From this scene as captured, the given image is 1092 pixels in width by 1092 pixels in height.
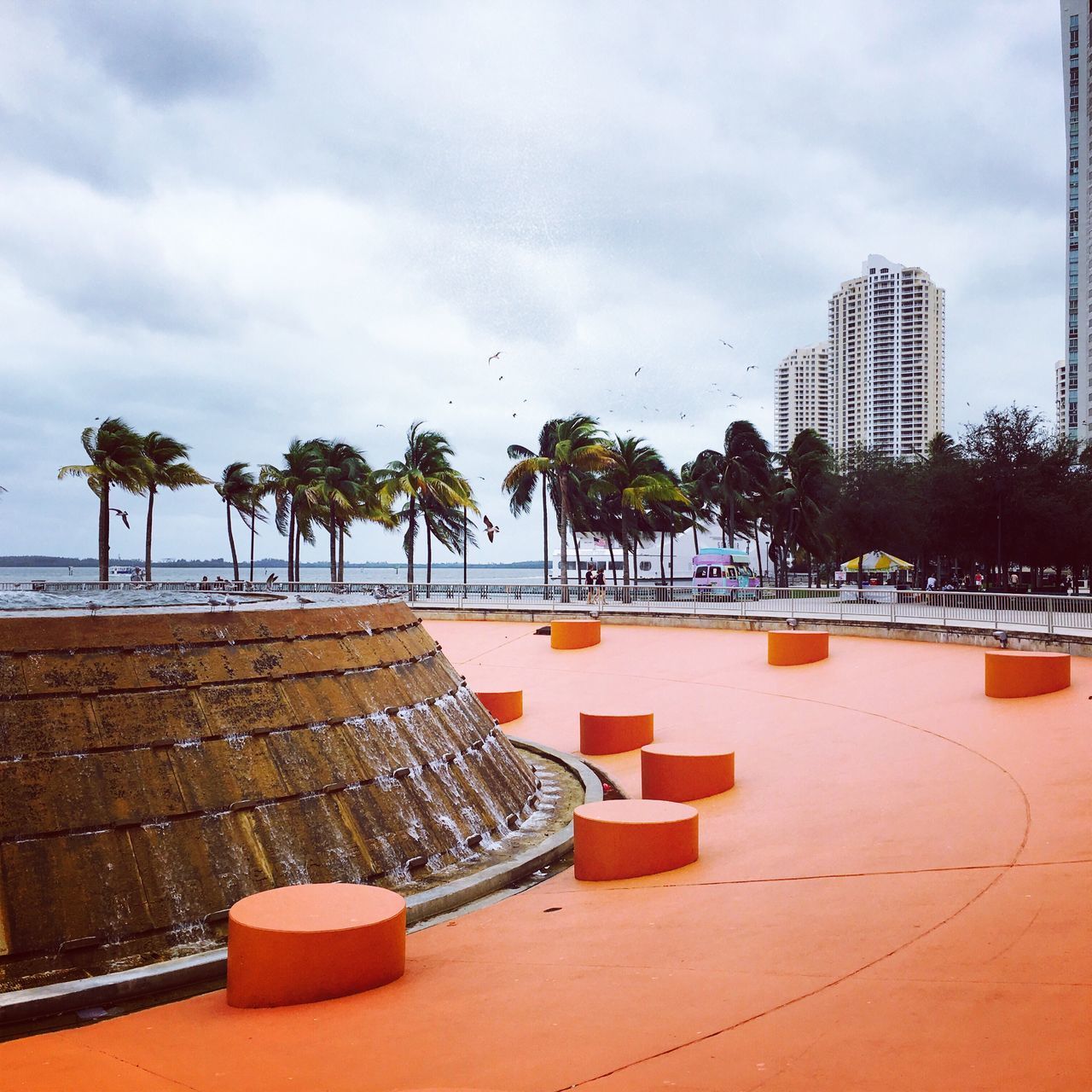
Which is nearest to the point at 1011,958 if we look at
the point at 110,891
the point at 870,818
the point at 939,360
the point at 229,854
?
the point at 870,818

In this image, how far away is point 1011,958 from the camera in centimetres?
638

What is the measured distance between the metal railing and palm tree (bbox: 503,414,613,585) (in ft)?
22.6

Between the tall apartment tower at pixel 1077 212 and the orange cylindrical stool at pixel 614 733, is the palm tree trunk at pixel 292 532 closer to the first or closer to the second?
the orange cylindrical stool at pixel 614 733

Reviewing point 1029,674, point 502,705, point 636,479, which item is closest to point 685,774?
point 1029,674

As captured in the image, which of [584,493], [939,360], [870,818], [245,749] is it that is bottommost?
[870,818]

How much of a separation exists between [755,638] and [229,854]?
73.1ft

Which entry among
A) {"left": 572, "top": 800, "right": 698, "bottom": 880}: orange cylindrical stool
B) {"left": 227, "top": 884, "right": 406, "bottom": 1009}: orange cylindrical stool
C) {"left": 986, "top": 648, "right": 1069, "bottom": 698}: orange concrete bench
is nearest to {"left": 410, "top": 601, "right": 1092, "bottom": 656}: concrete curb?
{"left": 986, "top": 648, "right": 1069, "bottom": 698}: orange concrete bench

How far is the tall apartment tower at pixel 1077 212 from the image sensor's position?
88.7 m

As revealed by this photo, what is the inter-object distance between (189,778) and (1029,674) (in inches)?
596

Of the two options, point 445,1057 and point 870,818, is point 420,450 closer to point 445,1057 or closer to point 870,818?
point 870,818

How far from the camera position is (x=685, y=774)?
14.6 metres

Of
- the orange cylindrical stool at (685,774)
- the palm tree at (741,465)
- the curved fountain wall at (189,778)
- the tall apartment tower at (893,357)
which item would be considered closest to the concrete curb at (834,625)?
the orange cylindrical stool at (685,774)

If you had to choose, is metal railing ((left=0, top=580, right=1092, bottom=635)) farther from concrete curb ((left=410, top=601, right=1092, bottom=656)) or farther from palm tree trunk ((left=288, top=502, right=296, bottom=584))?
palm tree trunk ((left=288, top=502, right=296, bottom=584))

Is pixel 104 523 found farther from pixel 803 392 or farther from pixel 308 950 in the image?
pixel 803 392
